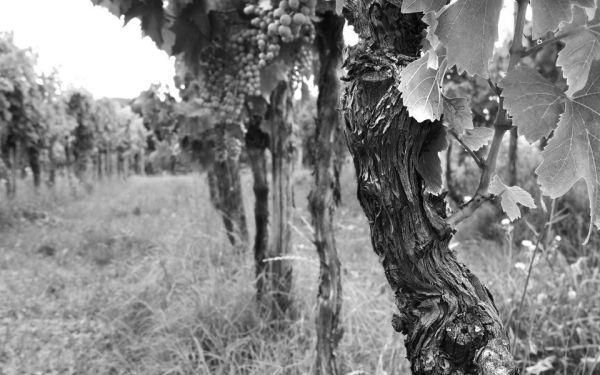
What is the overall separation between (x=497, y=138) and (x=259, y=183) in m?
2.78

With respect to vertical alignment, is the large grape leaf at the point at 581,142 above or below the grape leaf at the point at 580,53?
below

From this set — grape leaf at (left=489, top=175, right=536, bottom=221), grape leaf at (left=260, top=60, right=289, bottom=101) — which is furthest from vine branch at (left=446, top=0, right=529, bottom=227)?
grape leaf at (left=260, top=60, right=289, bottom=101)

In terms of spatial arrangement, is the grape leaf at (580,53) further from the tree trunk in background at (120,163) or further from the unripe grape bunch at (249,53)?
the tree trunk in background at (120,163)

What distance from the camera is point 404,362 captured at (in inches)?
89.7

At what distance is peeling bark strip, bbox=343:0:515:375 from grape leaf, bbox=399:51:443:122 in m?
0.07

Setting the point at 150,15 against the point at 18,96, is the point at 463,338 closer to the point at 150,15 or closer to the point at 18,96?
the point at 150,15

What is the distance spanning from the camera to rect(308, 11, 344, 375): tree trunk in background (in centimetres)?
205

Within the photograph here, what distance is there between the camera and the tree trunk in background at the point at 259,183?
3.26m

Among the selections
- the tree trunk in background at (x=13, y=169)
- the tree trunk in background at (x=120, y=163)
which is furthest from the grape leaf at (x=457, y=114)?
the tree trunk in background at (x=120, y=163)

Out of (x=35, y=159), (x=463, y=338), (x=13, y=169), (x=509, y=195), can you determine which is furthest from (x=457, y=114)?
(x=35, y=159)

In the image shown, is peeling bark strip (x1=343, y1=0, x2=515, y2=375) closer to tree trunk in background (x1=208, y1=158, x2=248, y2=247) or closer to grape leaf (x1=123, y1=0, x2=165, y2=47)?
grape leaf (x1=123, y1=0, x2=165, y2=47)

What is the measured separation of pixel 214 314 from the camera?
3039 millimetres

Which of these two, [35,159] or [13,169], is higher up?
[35,159]

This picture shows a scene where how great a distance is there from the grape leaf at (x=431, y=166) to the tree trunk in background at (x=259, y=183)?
2530 millimetres
